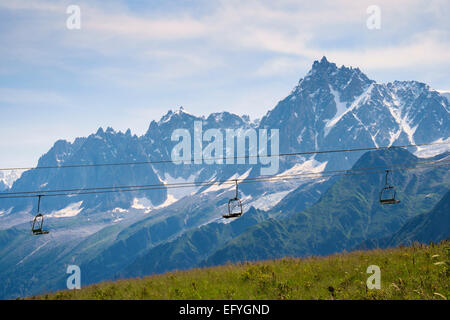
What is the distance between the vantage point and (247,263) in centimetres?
2772

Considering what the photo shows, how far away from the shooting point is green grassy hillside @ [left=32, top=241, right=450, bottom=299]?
67.3ft

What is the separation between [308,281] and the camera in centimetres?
2306

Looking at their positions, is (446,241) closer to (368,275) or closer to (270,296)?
(368,275)

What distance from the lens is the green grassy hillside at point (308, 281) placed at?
67.3 feet

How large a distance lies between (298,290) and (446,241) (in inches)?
453

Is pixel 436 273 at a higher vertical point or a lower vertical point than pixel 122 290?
higher
